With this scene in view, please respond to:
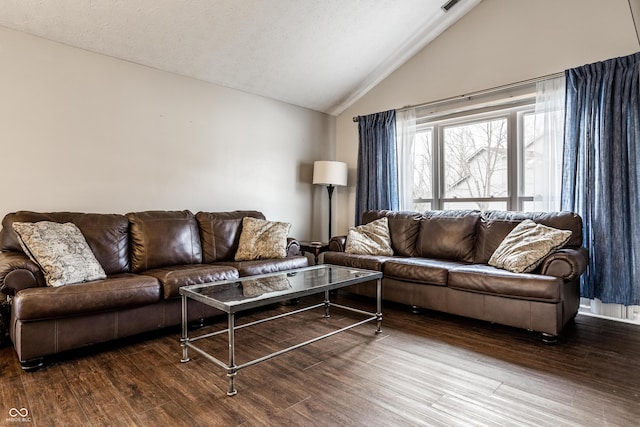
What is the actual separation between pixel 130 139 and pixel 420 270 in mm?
2978

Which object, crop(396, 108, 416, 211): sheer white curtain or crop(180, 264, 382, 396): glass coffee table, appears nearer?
Result: crop(180, 264, 382, 396): glass coffee table

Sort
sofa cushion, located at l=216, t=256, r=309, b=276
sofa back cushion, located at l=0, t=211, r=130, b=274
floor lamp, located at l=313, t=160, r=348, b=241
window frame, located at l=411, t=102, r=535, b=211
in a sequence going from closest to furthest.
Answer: sofa back cushion, located at l=0, t=211, r=130, b=274 → sofa cushion, located at l=216, t=256, r=309, b=276 → window frame, located at l=411, t=102, r=535, b=211 → floor lamp, located at l=313, t=160, r=348, b=241

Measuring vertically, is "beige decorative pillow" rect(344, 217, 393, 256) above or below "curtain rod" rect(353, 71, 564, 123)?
below

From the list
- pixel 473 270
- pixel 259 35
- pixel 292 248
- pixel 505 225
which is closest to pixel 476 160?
pixel 505 225

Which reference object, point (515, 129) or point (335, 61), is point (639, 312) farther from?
point (335, 61)

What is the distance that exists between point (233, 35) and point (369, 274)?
2580mm

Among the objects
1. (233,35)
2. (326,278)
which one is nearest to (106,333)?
(326,278)

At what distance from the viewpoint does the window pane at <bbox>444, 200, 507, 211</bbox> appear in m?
3.91

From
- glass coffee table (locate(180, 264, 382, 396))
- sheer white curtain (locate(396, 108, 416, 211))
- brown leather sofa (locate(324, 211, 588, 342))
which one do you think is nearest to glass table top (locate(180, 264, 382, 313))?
glass coffee table (locate(180, 264, 382, 396))

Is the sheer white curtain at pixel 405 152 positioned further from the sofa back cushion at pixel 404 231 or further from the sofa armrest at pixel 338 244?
the sofa armrest at pixel 338 244

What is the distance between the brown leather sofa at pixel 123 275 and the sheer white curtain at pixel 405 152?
1.58 metres

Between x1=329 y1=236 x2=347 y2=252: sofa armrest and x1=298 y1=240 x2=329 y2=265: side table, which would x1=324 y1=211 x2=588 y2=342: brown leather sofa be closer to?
x1=329 y1=236 x2=347 y2=252: sofa armrest

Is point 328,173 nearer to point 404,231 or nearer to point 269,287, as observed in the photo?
point 404,231

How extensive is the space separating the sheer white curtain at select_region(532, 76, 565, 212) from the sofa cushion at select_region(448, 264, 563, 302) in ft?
3.39
